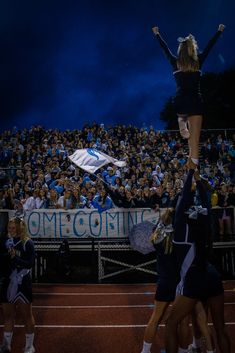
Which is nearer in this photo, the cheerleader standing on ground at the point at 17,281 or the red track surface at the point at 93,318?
the cheerleader standing on ground at the point at 17,281

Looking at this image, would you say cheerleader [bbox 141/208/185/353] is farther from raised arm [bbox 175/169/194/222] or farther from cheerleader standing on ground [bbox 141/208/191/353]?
raised arm [bbox 175/169/194/222]

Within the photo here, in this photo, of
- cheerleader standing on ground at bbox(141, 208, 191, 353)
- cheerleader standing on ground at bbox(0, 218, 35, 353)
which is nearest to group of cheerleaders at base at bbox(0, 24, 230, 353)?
cheerleader standing on ground at bbox(141, 208, 191, 353)

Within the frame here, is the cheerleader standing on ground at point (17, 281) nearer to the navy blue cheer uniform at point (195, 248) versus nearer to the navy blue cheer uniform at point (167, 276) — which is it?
the navy blue cheer uniform at point (167, 276)

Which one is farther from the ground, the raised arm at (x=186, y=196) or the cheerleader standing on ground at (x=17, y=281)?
the raised arm at (x=186, y=196)

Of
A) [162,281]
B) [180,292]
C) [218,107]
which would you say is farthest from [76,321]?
[218,107]

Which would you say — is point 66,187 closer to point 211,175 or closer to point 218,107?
point 211,175

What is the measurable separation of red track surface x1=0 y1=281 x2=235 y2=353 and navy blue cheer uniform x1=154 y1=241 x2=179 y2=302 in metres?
1.27

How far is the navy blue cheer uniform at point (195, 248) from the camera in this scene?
3545mm

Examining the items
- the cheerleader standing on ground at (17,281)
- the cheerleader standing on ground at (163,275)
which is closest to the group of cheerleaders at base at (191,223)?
the cheerleader standing on ground at (163,275)

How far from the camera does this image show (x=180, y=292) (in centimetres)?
371

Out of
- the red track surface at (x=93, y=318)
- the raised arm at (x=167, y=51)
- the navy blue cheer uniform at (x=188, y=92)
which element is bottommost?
the red track surface at (x=93, y=318)

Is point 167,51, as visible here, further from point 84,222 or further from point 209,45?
point 84,222

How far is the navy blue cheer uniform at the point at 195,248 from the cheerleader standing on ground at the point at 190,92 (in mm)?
357

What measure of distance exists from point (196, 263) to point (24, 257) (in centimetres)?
253
